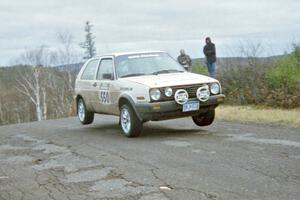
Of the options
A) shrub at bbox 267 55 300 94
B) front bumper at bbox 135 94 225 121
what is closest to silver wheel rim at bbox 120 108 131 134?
front bumper at bbox 135 94 225 121

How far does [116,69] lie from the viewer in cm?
1098

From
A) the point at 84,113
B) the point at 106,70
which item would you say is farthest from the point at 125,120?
the point at 84,113

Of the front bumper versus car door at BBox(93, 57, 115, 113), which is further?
car door at BBox(93, 57, 115, 113)

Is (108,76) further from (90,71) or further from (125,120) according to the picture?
(90,71)

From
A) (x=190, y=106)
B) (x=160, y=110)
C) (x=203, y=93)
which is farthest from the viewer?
(x=203, y=93)

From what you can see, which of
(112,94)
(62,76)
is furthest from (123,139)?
(62,76)

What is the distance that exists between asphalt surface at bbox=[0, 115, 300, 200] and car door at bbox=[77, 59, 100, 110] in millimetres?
1026

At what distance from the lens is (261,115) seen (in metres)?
12.9

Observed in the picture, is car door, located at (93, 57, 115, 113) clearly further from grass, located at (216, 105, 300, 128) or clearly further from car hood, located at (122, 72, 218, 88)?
grass, located at (216, 105, 300, 128)

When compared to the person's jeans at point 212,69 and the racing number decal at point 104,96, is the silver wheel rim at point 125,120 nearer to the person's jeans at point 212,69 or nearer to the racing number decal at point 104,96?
the racing number decal at point 104,96

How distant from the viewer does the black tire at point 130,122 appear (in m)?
10.0

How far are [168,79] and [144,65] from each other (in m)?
1.06

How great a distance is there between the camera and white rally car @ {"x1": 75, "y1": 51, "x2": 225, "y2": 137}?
31.7 feet

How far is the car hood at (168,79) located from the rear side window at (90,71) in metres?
1.84
